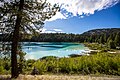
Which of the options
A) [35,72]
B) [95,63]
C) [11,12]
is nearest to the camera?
[11,12]

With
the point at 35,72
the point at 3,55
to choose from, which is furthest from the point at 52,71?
the point at 3,55

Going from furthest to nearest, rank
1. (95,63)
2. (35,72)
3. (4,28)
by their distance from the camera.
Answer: (95,63) < (35,72) < (4,28)

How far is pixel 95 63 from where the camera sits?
89.3ft

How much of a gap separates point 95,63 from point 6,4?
1309cm

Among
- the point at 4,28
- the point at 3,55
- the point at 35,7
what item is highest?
the point at 35,7

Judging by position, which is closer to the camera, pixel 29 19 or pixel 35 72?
pixel 29 19

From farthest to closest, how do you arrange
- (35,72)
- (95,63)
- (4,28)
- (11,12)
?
(95,63) → (35,72) → (4,28) → (11,12)

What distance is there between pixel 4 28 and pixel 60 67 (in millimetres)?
11186

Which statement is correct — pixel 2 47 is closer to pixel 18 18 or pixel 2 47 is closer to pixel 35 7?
pixel 18 18

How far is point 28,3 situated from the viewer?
17859 mm

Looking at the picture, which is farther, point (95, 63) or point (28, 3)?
point (95, 63)

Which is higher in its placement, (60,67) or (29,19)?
(29,19)

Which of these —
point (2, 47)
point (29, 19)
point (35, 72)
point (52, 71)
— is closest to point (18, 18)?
point (29, 19)

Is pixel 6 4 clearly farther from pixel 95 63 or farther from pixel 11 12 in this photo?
pixel 95 63
